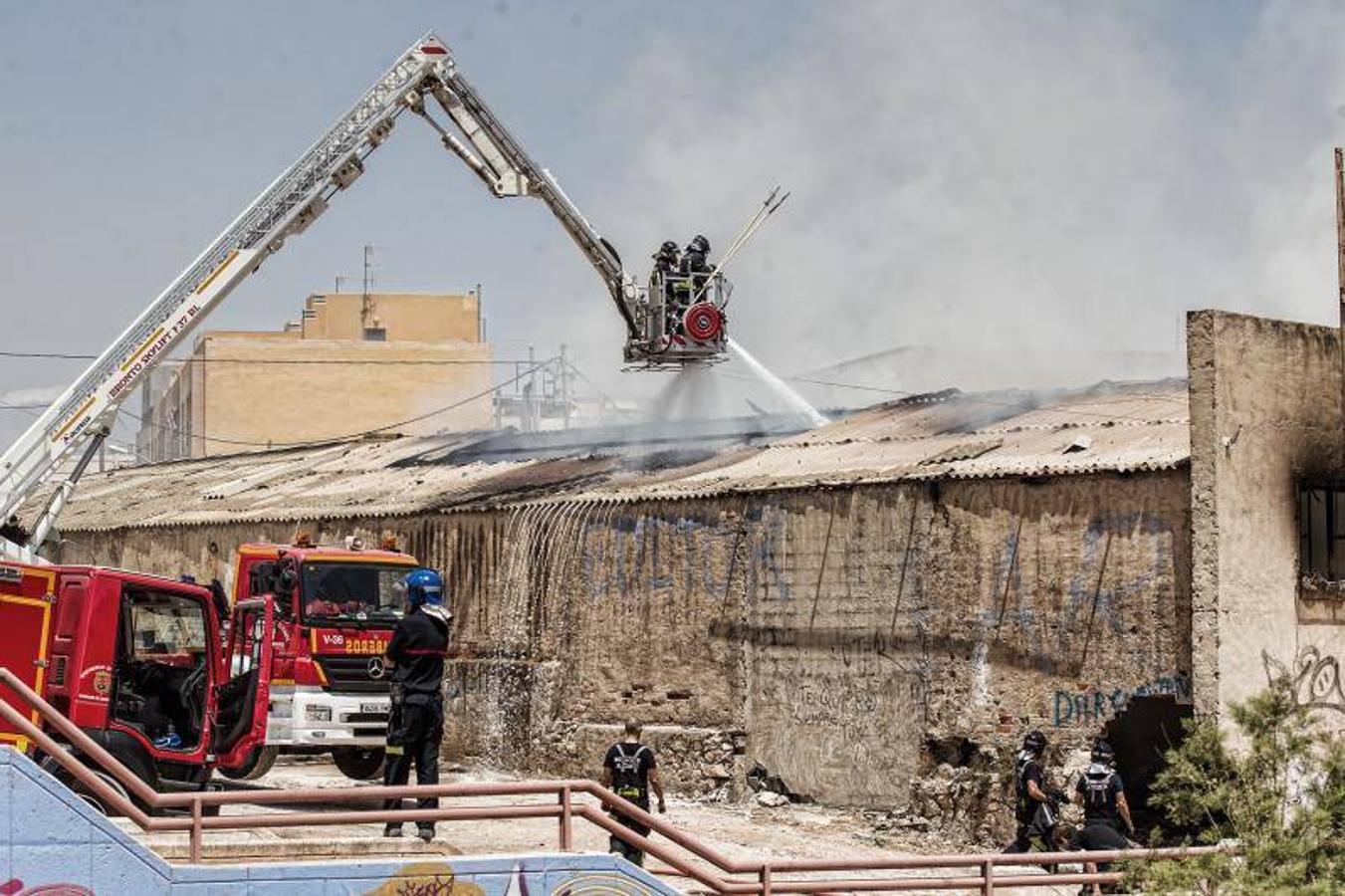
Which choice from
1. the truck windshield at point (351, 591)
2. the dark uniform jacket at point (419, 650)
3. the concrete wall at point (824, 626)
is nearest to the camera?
the dark uniform jacket at point (419, 650)

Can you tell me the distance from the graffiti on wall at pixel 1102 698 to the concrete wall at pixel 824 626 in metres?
0.02

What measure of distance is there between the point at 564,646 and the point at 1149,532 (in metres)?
8.49

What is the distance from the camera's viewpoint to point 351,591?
20.5m

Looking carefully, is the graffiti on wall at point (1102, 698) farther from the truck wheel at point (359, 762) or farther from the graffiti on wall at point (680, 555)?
the truck wheel at point (359, 762)

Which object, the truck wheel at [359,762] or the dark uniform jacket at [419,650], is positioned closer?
the dark uniform jacket at [419,650]

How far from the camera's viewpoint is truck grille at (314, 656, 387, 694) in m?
19.7

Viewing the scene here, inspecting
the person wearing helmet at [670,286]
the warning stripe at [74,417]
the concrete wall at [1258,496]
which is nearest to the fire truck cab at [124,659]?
the concrete wall at [1258,496]

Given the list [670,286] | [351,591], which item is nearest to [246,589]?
[351,591]

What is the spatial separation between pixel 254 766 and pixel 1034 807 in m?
7.62

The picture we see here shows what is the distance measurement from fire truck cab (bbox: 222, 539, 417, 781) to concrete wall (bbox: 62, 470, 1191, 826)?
13.0 feet

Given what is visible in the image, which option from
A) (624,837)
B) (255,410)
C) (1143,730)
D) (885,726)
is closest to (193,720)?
(624,837)

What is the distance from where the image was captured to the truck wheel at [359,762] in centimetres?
2128

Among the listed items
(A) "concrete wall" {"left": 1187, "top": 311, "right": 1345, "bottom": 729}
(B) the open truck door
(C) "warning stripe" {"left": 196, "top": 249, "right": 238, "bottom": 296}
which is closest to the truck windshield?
(B) the open truck door

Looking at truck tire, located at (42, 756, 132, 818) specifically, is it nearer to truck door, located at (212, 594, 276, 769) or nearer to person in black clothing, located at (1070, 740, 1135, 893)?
truck door, located at (212, 594, 276, 769)
